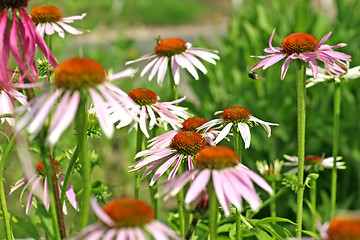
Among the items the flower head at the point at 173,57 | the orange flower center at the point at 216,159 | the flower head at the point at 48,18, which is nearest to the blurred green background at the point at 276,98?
the flower head at the point at 173,57

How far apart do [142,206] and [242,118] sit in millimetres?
370

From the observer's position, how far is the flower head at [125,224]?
1.36 feet

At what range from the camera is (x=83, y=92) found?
484mm

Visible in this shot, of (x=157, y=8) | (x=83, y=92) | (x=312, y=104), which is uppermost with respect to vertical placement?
(x=157, y=8)

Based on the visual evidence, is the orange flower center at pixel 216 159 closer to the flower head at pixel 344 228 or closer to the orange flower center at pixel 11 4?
the flower head at pixel 344 228

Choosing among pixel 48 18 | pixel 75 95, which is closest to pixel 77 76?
pixel 75 95

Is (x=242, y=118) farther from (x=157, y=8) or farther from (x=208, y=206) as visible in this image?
(x=157, y=8)

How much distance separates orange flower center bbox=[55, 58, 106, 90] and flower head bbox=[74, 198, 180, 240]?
4.8 inches

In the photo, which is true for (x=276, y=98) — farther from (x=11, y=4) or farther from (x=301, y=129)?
(x=11, y=4)

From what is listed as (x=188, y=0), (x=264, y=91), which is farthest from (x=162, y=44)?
(x=188, y=0)

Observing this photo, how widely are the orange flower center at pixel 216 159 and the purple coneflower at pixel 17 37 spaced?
0.20 meters

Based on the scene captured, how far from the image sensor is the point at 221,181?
50 cm

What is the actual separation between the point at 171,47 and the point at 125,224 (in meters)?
0.60

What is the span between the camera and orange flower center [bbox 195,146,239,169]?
52 centimetres
